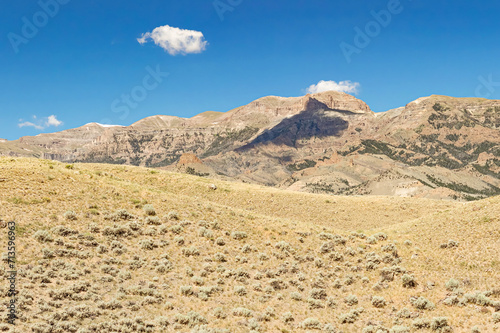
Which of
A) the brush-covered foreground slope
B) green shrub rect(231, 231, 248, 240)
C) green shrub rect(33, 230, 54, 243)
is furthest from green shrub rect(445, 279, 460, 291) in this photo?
green shrub rect(33, 230, 54, 243)

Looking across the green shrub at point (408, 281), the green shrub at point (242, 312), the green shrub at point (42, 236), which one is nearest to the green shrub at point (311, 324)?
the green shrub at point (242, 312)

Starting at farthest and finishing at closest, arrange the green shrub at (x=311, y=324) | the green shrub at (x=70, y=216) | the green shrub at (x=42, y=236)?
the green shrub at (x=70, y=216)
the green shrub at (x=42, y=236)
the green shrub at (x=311, y=324)

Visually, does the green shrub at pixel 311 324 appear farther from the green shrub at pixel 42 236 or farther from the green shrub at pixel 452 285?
the green shrub at pixel 42 236

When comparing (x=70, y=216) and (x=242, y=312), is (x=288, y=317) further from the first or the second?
(x=70, y=216)

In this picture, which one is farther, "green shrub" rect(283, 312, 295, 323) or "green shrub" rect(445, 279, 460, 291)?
"green shrub" rect(445, 279, 460, 291)

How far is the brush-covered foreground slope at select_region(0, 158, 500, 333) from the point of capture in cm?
1828

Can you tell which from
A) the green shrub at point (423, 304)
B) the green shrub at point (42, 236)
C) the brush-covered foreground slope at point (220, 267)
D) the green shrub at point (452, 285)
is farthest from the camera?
the green shrub at point (42, 236)

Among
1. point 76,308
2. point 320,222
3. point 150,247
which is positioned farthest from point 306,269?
point 320,222

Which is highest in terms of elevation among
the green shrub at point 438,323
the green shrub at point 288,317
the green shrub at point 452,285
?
the green shrub at point 452,285

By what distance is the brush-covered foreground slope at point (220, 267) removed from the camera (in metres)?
18.3

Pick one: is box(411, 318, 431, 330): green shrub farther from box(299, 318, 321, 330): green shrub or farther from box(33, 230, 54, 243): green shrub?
box(33, 230, 54, 243): green shrub

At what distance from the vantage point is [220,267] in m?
24.2

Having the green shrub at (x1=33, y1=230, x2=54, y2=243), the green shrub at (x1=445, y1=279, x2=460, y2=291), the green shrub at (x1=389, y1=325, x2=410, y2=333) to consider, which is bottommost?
the green shrub at (x1=389, y1=325, x2=410, y2=333)

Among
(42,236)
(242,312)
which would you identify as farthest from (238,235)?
(42,236)
